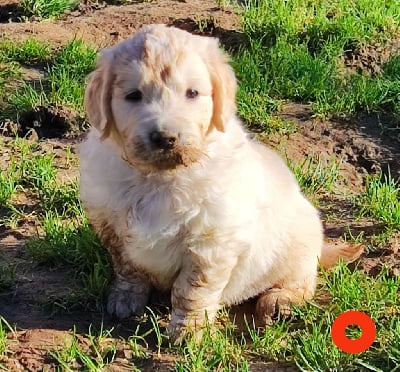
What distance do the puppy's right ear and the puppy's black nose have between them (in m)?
0.32

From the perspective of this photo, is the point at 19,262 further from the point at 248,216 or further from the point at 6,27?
the point at 6,27

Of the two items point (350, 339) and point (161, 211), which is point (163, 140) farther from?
point (350, 339)

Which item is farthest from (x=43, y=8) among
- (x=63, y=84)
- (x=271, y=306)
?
(x=271, y=306)

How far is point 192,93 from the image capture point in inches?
150

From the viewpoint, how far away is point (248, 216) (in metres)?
4.04

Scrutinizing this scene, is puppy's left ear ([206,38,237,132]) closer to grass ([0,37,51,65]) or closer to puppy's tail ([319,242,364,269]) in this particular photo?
puppy's tail ([319,242,364,269])

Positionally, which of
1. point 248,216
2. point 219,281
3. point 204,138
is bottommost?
point 219,281

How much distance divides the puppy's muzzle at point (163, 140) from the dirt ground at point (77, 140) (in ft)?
3.52

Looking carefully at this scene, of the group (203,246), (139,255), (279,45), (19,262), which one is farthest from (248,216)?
(279,45)

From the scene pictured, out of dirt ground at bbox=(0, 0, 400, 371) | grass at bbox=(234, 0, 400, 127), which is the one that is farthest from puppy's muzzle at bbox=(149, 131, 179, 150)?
grass at bbox=(234, 0, 400, 127)

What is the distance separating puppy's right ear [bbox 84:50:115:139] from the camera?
12.5 ft

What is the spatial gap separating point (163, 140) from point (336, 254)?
59.7 inches

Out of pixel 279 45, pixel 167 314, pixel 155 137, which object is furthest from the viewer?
pixel 279 45

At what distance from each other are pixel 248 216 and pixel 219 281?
0.33m
